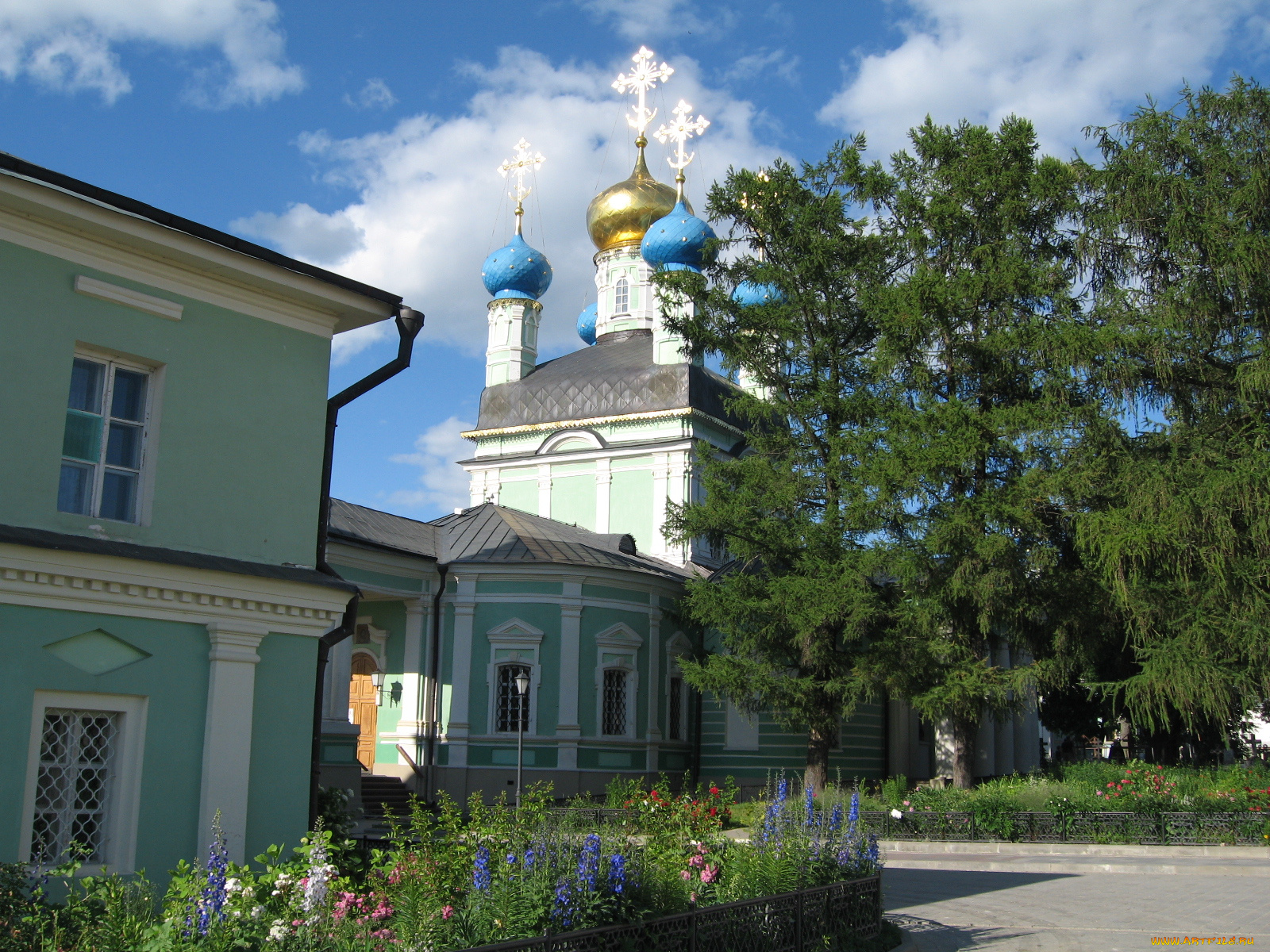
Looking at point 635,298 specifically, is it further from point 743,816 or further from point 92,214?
point 92,214

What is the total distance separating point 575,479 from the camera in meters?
27.4

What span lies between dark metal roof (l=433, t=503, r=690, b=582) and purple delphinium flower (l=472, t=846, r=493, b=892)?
47.9 ft

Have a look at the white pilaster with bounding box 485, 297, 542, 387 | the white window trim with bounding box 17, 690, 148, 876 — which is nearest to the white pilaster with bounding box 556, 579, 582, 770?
the white pilaster with bounding box 485, 297, 542, 387

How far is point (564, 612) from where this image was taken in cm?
2034

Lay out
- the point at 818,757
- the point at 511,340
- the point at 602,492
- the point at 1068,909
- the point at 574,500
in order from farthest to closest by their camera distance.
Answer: the point at 511,340 → the point at 574,500 → the point at 602,492 → the point at 818,757 → the point at 1068,909

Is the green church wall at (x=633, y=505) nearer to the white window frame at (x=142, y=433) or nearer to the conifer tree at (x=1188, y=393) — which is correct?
the conifer tree at (x=1188, y=393)

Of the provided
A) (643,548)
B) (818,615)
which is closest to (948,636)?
(818,615)

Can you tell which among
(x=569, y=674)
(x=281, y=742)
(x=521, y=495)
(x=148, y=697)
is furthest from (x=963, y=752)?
(x=148, y=697)

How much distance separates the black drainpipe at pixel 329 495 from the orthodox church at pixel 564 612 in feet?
28.9

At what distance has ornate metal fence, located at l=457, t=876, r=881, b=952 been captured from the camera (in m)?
5.13

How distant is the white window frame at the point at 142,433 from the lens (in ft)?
23.4

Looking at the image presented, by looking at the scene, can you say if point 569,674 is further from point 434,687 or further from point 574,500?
point 574,500

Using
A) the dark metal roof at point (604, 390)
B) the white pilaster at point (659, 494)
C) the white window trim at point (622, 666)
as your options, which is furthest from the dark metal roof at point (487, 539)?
the dark metal roof at point (604, 390)

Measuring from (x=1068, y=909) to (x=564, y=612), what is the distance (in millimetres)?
11642
